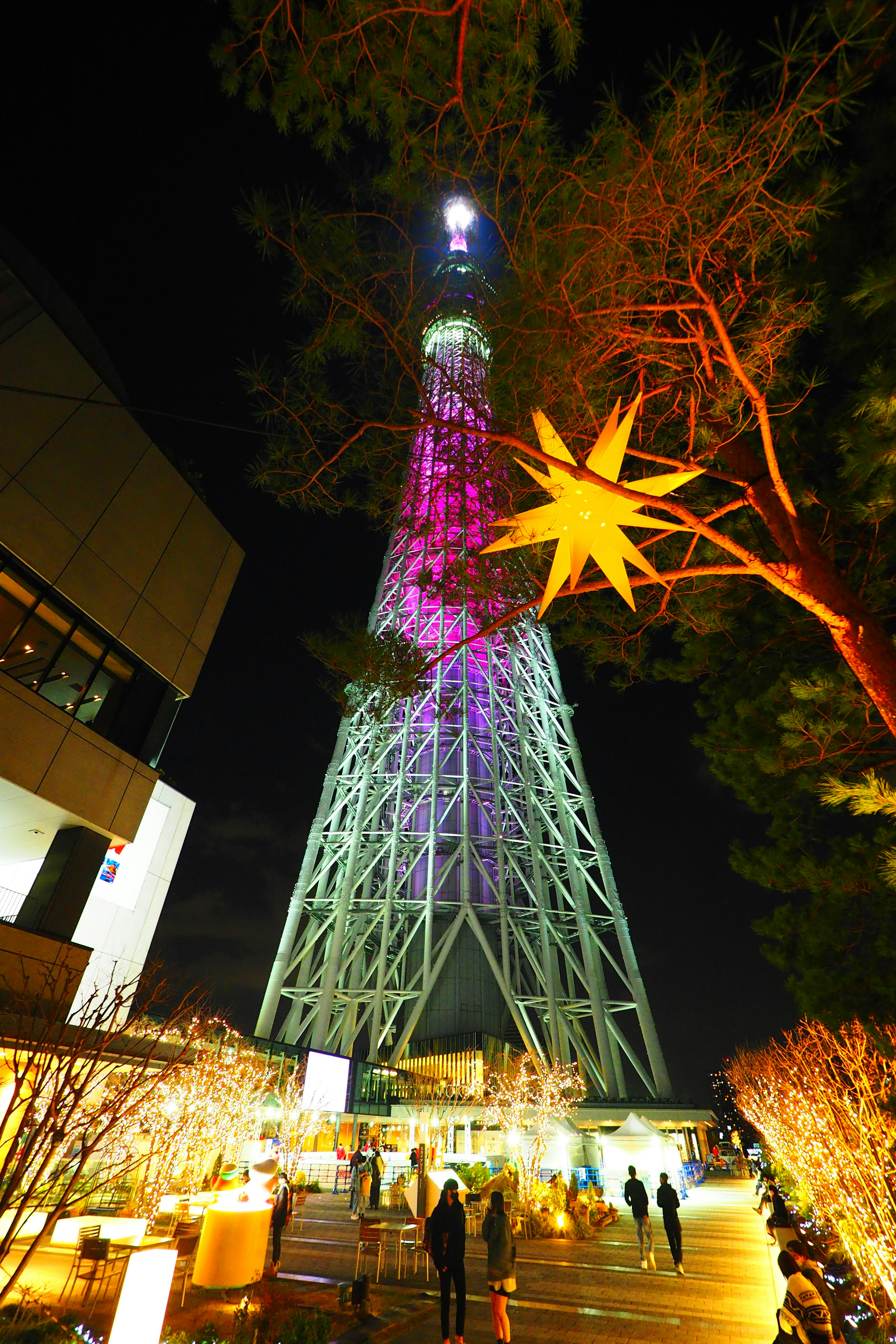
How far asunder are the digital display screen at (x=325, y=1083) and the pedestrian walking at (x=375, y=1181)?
4.19 m

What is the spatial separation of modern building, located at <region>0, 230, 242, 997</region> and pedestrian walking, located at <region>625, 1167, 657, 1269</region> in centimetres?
933

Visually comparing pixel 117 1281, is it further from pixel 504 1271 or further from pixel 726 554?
pixel 726 554

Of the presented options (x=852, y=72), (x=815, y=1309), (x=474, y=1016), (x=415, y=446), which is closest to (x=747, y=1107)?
(x=474, y=1016)

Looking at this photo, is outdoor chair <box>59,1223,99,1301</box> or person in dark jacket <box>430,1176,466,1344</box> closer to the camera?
person in dark jacket <box>430,1176,466,1344</box>

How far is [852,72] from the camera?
4770mm

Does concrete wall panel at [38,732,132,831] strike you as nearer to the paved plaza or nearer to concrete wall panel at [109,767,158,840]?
concrete wall panel at [109,767,158,840]

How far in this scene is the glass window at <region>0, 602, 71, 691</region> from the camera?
11422 millimetres

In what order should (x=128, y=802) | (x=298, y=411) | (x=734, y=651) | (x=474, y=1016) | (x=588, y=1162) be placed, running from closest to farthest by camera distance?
(x=298, y=411)
(x=734, y=651)
(x=128, y=802)
(x=588, y=1162)
(x=474, y=1016)

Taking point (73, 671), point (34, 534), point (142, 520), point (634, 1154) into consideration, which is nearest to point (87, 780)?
point (73, 671)

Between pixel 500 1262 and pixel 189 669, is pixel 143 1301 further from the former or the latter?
pixel 189 669

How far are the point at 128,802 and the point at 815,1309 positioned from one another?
1230cm

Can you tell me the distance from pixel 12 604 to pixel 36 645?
2.66 ft

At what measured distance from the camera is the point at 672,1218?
10047mm

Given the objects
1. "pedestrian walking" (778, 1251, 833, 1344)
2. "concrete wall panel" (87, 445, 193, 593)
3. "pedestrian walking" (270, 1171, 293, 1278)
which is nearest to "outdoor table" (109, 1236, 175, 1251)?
"pedestrian walking" (270, 1171, 293, 1278)
